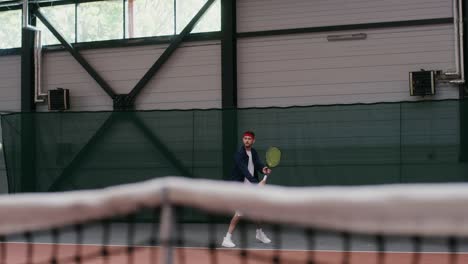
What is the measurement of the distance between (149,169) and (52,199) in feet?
25.9

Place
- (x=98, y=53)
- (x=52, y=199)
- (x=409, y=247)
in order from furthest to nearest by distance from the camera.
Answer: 1. (x=98, y=53)
2. (x=409, y=247)
3. (x=52, y=199)

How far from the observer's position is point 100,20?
12.7 meters

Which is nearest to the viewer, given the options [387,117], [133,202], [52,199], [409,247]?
[133,202]

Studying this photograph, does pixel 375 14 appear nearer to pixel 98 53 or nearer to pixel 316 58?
pixel 316 58

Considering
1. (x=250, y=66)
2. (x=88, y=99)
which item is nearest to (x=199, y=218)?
(x=250, y=66)

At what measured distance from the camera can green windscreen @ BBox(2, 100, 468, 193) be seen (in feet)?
30.0

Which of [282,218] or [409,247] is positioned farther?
[409,247]

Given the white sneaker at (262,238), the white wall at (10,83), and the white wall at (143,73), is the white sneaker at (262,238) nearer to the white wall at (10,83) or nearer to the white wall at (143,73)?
the white wall at (143,73)

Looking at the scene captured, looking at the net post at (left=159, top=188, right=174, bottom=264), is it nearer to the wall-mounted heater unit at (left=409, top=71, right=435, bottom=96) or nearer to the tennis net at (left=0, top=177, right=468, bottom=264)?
the tennis net at (left=0, top=177, right=468, bottom=264)

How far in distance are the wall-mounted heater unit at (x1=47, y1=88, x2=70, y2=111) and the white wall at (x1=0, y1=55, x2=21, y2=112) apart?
1.10 meters

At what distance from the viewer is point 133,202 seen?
2387mm

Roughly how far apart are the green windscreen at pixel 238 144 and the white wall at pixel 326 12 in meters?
2.31

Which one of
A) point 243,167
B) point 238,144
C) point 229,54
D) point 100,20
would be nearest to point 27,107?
point 100,20

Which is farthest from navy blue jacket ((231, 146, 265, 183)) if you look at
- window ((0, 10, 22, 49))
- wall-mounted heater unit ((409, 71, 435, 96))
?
window ((0, 10, 22, 49))
